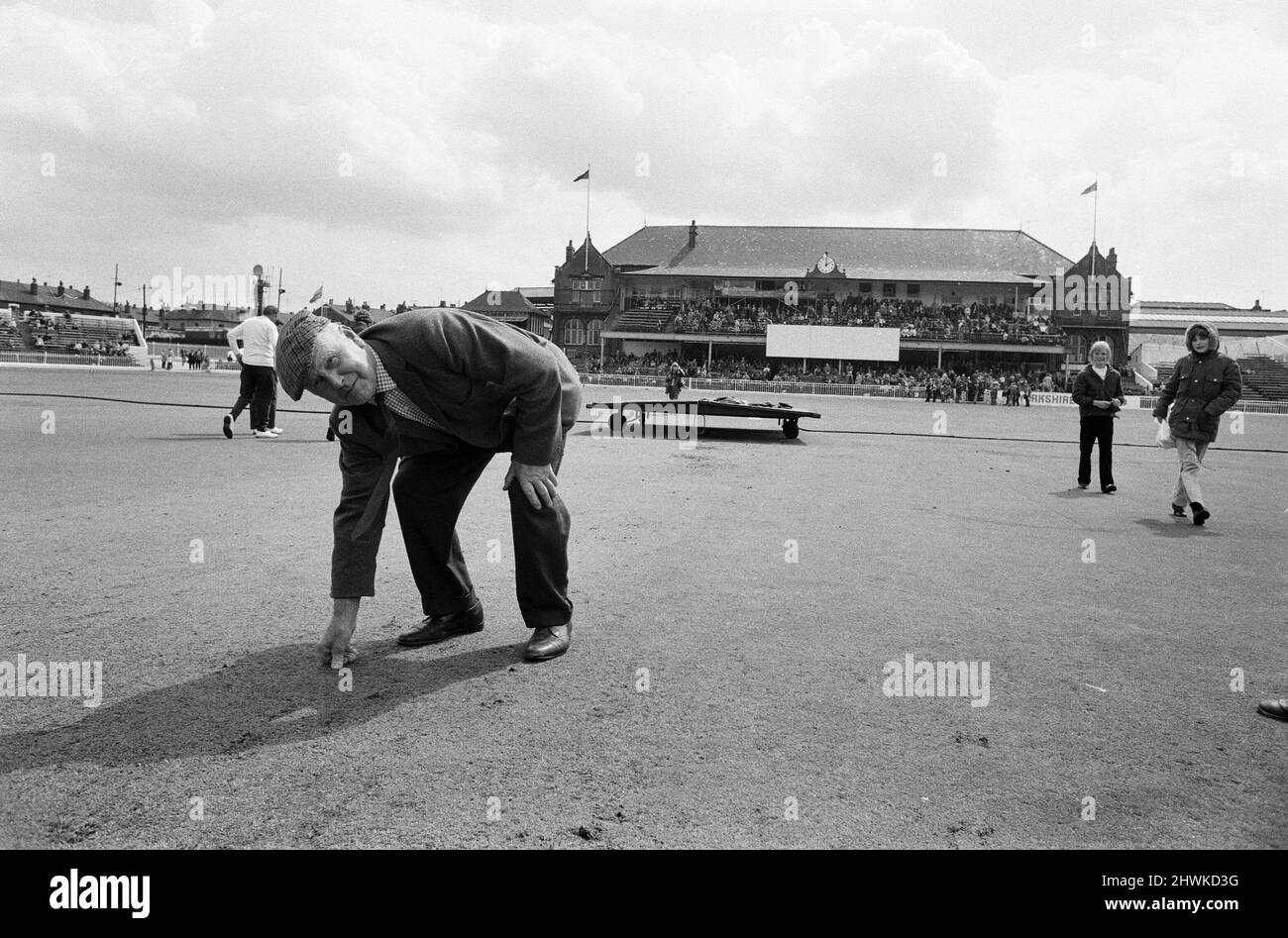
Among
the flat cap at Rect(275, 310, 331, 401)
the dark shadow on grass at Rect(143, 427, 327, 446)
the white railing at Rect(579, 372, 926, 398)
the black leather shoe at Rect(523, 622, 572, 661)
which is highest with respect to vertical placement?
the white railing at Rect(579, 372, 926, 398)

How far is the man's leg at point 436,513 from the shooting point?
427cm

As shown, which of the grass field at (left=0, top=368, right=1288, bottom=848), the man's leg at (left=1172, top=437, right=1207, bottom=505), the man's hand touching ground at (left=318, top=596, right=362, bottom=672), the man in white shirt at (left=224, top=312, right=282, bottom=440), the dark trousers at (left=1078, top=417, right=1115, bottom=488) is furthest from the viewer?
the man in white shirt at (left=224, top=312, right=282, bottom=440)

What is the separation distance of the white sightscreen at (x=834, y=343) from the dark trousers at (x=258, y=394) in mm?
57820

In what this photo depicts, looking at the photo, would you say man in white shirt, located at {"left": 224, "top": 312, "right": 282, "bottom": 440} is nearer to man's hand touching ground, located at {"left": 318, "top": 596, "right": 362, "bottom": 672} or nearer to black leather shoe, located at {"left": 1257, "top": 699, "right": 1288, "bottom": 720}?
man's hand touching ground, located at {"left": 318, "top": 596, "right": 362, "bottom": 672}

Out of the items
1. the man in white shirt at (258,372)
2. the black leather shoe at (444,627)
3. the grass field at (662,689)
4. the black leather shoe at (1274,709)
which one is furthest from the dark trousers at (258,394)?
the black leather shoe at (1274,709)

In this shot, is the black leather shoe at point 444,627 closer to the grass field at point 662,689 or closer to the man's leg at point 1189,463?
the grass field at point 662,689

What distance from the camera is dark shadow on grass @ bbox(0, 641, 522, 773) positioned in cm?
309

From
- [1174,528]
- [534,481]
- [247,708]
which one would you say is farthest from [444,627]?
[1174,528]

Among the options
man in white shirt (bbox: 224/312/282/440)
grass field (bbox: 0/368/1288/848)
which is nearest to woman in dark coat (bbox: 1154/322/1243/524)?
grass field (bbox: 0/368/1288/848)

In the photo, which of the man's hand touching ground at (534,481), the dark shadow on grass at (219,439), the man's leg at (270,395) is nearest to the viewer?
the man's hand touching ground at (534,481)

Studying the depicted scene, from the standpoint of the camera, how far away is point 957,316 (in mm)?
71938

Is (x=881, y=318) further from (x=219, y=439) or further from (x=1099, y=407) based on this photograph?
(x=219, y=439)

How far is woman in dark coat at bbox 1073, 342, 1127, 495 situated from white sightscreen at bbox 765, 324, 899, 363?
5797 cm

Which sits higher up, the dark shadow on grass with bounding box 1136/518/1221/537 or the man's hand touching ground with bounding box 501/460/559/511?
the man's hand touching ground with bounding box 501/460/559/511
